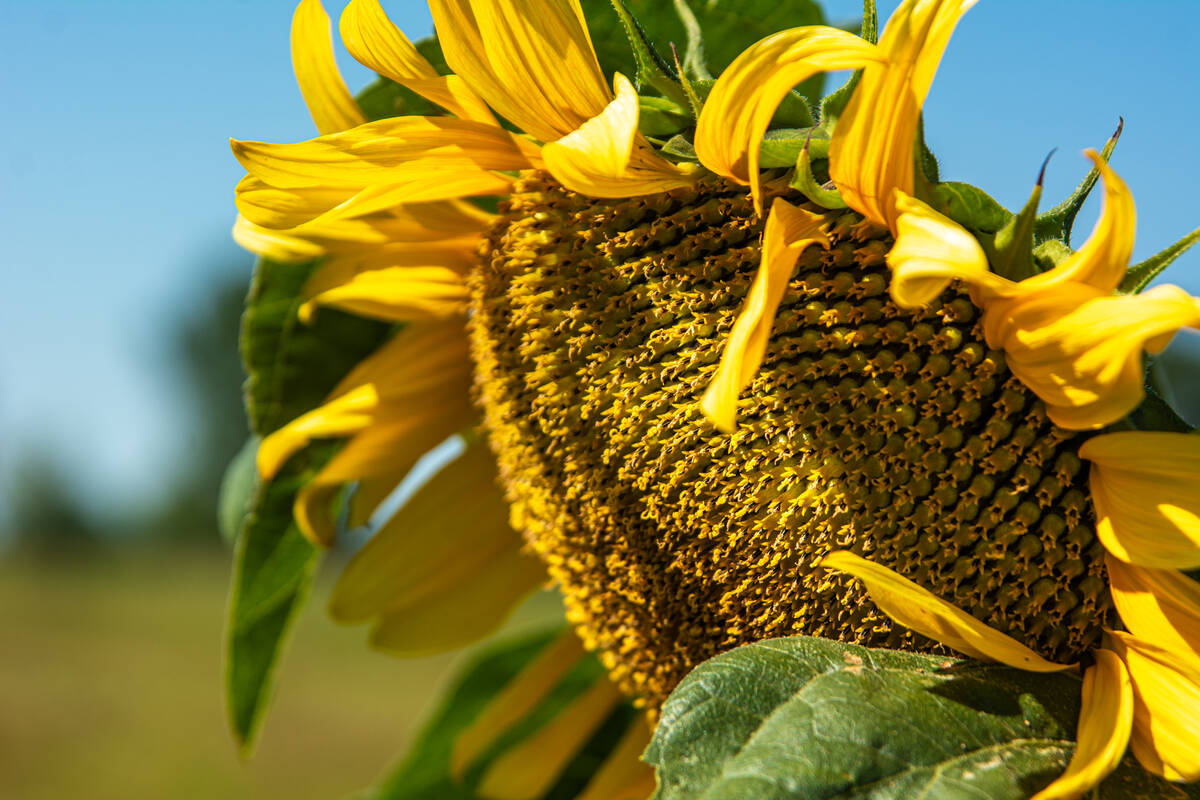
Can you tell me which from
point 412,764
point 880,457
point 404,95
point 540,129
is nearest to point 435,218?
point 404,95

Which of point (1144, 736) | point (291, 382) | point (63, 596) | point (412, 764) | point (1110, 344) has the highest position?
point (1110, 344)

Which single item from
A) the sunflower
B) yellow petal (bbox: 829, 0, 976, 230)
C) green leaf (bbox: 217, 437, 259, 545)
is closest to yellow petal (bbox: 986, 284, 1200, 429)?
the sunflower

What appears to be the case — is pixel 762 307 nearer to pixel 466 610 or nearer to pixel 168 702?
pixel 466 610

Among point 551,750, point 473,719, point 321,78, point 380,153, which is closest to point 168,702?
point 473,719

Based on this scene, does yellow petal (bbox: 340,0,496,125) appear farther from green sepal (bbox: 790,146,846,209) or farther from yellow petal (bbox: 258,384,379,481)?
yellow petal (bbox: 258,384,379,481)

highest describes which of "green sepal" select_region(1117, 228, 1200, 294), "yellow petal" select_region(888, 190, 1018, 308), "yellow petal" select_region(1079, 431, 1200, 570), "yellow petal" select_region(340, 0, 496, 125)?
"yellow petal" select_region(340, 0, 496, 125)

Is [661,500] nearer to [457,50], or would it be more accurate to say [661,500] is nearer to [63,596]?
[457,50]
